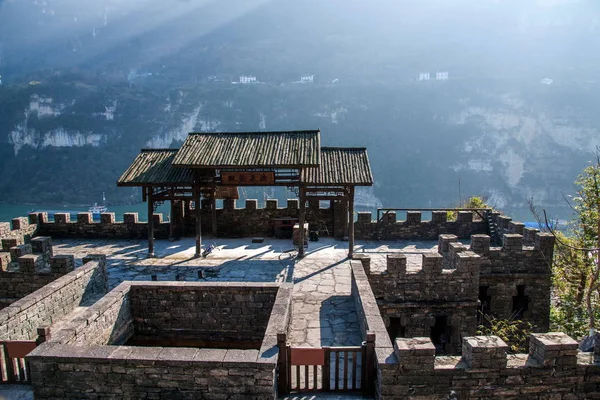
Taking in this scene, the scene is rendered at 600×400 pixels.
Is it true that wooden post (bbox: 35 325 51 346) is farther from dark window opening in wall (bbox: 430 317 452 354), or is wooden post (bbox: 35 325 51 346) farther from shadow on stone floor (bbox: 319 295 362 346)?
dark window opening in wall (bbox: 430 317 452 354)

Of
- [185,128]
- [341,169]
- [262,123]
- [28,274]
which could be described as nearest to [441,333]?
[341,169]

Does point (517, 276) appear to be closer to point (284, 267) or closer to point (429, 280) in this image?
point (429, 280)

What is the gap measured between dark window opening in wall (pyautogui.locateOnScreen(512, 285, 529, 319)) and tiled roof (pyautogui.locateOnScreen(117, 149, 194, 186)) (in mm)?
9759

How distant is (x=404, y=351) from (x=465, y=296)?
508 cm

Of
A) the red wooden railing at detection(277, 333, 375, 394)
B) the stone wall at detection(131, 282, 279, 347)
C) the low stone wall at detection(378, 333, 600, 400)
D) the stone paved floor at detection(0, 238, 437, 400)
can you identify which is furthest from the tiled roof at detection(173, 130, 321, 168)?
the low stone wall at detection(378, 333, 600, 400)

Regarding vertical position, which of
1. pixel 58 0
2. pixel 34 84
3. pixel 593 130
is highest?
pixel 58 0

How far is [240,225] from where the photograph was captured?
15.4 meters

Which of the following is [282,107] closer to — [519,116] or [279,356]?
[519,116]

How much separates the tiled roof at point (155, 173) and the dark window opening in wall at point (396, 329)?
6925 mm

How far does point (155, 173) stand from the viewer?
12.8 meters

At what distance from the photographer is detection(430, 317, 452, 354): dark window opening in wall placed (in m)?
9.97

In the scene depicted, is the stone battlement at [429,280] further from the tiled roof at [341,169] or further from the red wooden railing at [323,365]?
the red wooden railing at [323,365]

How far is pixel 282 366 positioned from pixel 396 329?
5.27m

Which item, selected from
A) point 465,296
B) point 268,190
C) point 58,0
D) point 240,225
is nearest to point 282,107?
point 268,190
